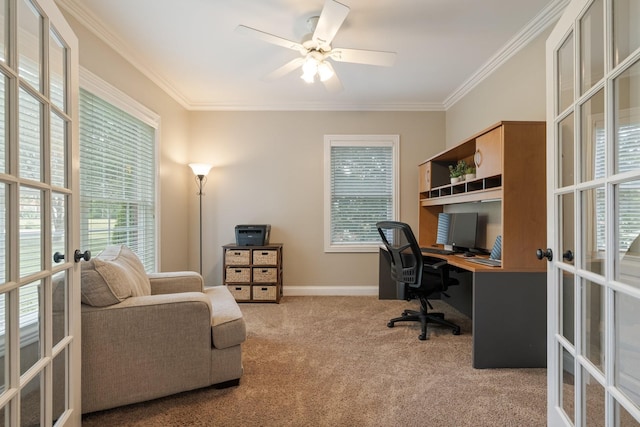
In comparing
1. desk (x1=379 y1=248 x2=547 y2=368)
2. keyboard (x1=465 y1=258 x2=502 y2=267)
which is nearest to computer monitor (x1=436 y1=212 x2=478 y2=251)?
keyboard (x1=465 y1=258 x2=502 y2=267)

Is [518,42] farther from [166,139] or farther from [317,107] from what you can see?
[166,139]

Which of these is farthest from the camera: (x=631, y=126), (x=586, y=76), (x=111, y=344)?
(x=111, y=344)

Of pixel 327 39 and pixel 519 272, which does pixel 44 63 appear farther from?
pixel 519 272

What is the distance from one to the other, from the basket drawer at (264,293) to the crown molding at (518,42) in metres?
3.12

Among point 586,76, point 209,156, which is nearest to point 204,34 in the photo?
point 209,156

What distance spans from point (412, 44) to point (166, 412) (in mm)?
3083

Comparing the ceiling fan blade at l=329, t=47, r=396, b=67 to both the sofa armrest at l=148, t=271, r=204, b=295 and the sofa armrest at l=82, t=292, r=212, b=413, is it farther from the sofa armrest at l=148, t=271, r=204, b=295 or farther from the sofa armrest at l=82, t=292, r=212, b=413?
the sofa armrest at l=148, t=271, r=204, b=295

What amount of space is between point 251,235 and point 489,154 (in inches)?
102

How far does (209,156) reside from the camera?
406 cm

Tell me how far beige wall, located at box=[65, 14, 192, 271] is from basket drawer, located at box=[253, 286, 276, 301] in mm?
1002

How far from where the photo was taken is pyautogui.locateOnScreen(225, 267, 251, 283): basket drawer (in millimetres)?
3674

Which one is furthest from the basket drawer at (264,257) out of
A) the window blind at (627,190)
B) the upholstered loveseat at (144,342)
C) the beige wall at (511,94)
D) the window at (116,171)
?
the window blind at (627,190)

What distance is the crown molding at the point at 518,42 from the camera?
215cm

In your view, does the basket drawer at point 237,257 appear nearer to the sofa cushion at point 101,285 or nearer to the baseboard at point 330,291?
the baseboard at point 330,291
